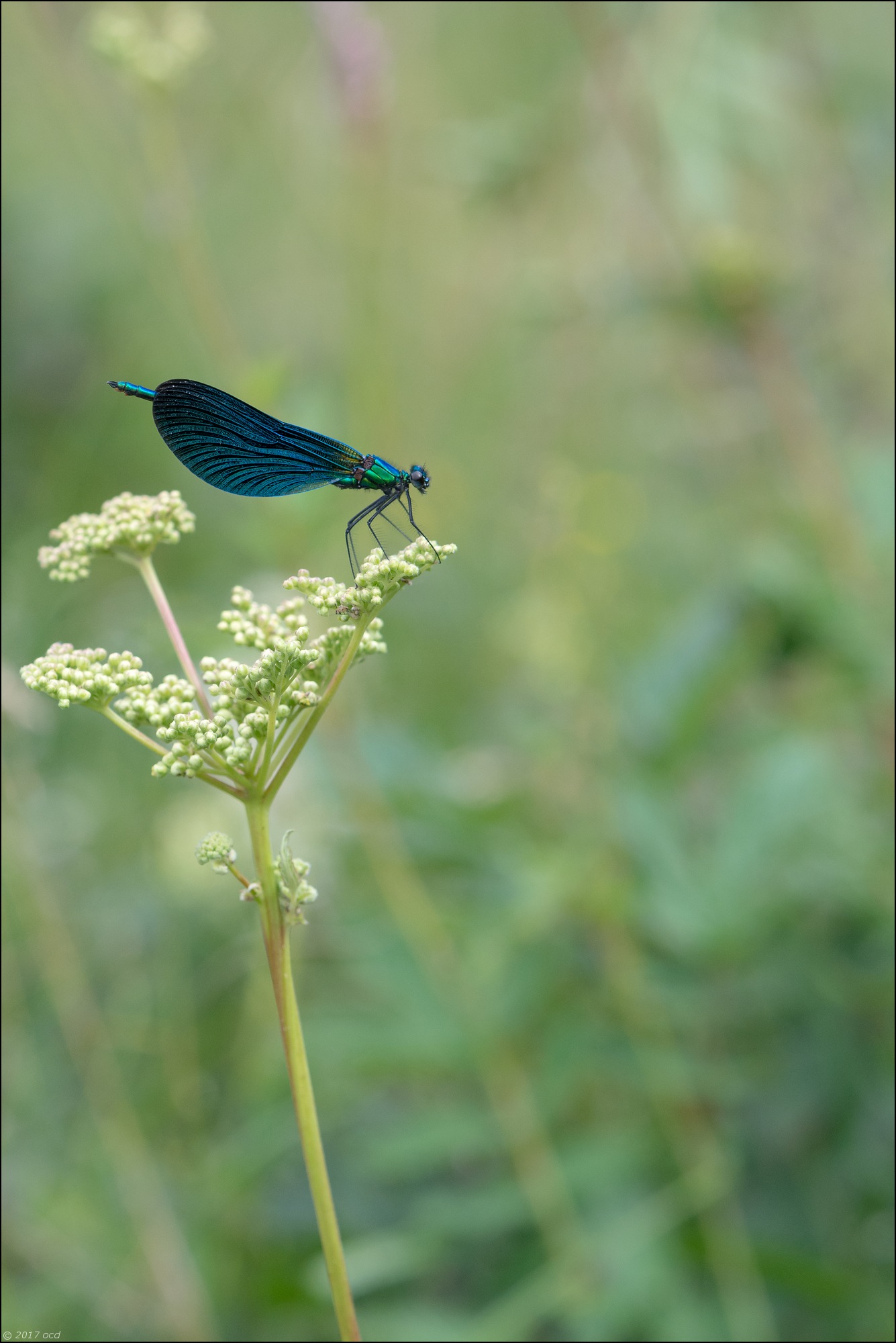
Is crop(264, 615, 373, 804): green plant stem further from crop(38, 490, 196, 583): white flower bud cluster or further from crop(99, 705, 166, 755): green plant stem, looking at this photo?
crop(38, 490, 196, 583): white flower bud cluster

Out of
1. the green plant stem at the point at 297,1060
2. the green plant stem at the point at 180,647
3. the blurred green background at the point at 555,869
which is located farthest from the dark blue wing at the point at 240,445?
the blurred green background at the point at 555,869

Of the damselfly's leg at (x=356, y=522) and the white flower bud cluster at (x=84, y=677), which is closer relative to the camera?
the white flower bud cluster at (x=84, y=677)

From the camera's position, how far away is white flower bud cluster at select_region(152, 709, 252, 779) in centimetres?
95

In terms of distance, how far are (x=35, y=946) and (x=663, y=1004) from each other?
5.51 feet

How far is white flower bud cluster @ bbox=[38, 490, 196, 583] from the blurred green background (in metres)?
0.69

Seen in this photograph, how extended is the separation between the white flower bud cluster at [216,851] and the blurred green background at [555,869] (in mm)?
1004

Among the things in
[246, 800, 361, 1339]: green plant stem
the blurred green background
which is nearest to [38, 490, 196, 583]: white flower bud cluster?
[246, 800, 361, 1339]: green plant stem

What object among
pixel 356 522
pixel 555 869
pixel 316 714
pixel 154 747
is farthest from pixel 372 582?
pixel 555 869

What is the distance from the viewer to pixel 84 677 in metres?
1.05

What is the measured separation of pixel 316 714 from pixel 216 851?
0.50ft

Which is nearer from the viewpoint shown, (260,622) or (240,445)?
(260,622)

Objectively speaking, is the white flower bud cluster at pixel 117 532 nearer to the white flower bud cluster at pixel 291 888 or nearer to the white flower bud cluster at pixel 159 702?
the white flower bud cluster at pixel 159 702

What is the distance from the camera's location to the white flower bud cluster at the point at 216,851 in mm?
981

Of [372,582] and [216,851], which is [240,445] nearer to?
[372,582]
